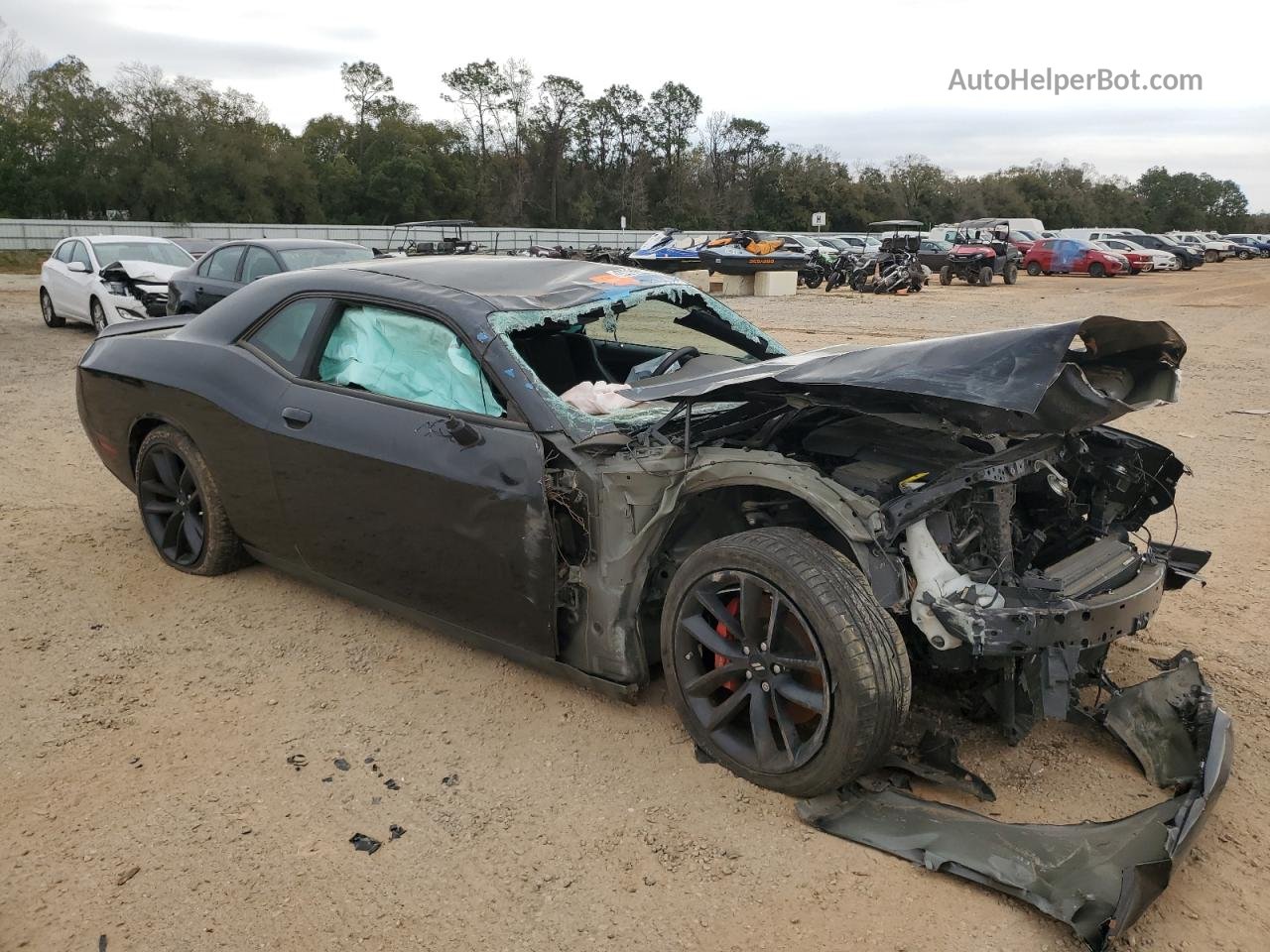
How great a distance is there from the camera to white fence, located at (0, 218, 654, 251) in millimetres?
32094

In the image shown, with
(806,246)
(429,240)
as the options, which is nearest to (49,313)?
(429,240)

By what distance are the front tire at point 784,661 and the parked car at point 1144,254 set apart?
37377 mm

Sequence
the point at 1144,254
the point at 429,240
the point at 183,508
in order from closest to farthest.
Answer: the point at 183,508
the point at 429,240
the point at 1144,254

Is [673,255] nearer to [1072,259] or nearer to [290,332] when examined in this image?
[1072,259]

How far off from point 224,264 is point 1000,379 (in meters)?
10.5

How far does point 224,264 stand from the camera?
1113cm

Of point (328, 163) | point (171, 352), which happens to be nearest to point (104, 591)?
point (171, 352)

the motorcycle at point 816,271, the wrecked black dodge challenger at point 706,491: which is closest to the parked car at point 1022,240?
the motorcycle at point 816,271

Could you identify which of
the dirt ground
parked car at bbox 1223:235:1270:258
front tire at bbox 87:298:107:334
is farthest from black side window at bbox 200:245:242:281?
parked car at bbox 1223:235:1270:258

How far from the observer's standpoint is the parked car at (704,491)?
8.98 feet

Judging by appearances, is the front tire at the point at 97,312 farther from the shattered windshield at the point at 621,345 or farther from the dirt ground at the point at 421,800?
the shattered windshield at the point at 621,345

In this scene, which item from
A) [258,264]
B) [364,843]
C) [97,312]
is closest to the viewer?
[364,843]

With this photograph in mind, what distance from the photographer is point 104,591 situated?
4.60 meters

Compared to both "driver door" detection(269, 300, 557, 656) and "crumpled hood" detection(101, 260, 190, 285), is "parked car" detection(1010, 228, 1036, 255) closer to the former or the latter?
"crumpled hood" detection(101, 260, 190, 285)
